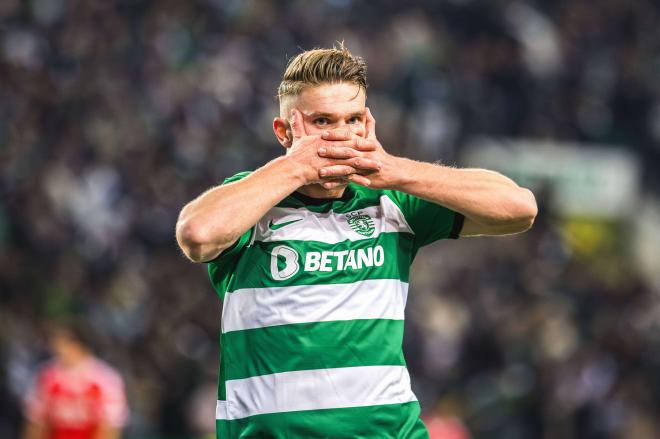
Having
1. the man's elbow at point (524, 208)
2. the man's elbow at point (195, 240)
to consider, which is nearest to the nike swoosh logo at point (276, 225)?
the man's elbow at point (195, 240)

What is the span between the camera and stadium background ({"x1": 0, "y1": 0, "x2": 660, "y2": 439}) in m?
10.3

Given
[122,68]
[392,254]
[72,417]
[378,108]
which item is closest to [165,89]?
[122,68]

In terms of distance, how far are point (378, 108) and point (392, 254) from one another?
33.0 feet

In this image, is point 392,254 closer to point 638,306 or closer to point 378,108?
point 638,306

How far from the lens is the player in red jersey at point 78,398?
8.70m

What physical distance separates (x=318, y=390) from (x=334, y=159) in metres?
0.65

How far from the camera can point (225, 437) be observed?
3.36 meters

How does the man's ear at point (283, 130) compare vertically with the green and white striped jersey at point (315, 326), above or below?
above

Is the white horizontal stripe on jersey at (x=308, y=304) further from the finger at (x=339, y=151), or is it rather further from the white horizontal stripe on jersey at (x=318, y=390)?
the finger at (x=339, y=151)

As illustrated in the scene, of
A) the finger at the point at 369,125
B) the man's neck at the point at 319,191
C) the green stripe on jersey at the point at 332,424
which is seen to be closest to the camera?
the green stripe on jersey at the point at 332,424

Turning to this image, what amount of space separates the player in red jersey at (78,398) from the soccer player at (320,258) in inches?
217

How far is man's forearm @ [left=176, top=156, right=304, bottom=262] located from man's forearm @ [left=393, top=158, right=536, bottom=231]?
32 centimetres

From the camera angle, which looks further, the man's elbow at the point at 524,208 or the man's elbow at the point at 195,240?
the man's elbow at the point at 524,208

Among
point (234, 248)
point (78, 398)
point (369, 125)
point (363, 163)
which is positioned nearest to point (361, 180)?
point (363, 163)
